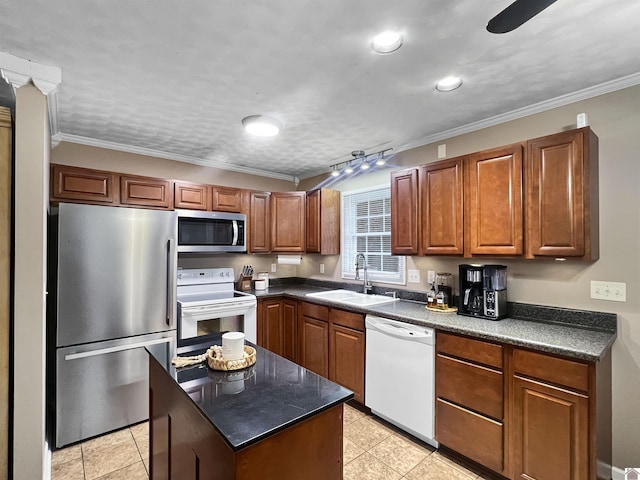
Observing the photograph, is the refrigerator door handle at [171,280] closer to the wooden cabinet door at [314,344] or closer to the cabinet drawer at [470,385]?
the wooden cabinet door at [314,344]

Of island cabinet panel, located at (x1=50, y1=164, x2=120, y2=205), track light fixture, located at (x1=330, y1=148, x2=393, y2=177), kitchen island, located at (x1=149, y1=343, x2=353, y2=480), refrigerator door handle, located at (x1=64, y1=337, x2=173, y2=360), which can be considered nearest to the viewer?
kitchen island, located at (x1=149, y1=343, x2=353, y2=480)

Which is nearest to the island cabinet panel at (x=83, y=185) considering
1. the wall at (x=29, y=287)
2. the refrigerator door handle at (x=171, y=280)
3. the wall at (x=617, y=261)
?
the refrigerator door handle at (x=171, y=280)

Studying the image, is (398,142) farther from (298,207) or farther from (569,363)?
(569,363)

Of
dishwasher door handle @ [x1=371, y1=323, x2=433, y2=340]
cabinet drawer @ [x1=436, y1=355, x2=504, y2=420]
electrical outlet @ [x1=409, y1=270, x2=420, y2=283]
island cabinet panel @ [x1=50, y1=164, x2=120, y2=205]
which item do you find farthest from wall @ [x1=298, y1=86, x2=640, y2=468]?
island cabinet panel @ [x1=50, y1=164, x2=120, y2=205]

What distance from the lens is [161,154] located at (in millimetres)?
3447

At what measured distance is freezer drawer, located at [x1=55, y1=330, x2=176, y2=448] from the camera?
7.77ft

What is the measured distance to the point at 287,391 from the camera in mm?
1214

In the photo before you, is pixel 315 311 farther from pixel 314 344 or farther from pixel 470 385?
pixel 470 385

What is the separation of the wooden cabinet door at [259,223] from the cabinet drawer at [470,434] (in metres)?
2.47

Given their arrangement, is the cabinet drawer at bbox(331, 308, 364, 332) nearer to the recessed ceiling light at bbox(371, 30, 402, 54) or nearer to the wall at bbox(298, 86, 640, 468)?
the wall at bbox(298, 86, 640, 468)

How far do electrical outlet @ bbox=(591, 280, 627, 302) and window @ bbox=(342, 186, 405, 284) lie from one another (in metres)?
1.50

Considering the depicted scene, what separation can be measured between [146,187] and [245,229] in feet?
3.48

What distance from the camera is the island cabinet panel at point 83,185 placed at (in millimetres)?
2682

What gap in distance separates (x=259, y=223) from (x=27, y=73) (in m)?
2.37
